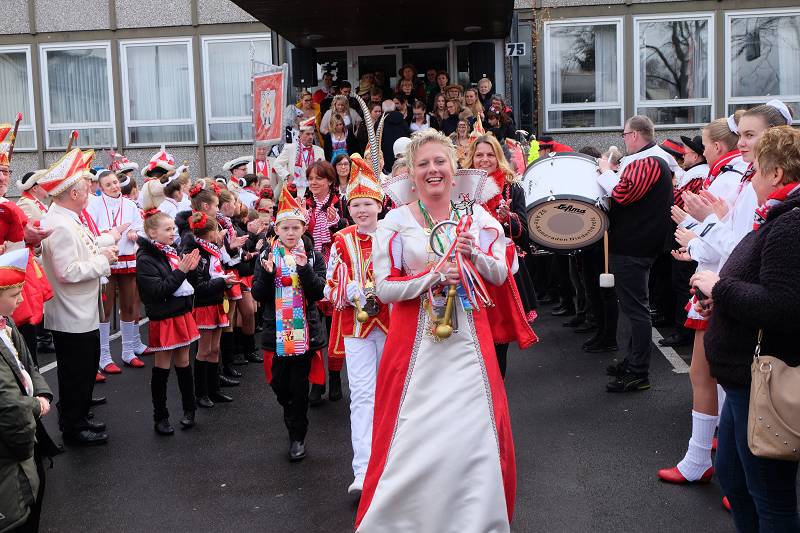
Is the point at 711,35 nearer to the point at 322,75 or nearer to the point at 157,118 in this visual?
the point at 322,75

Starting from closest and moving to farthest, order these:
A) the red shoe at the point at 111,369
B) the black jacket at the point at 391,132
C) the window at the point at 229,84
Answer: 1. the red shoe at the point at 111,369
2. the black jacket at the point at 391,132
3. the window at the point at 229,84

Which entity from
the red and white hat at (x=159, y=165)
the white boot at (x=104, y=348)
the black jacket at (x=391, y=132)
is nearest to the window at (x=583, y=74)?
the black jacket at (x=391, y=132)

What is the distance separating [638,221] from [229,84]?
13936 mm

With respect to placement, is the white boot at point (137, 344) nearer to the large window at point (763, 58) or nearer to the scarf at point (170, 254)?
the scarf at point (170, 254)

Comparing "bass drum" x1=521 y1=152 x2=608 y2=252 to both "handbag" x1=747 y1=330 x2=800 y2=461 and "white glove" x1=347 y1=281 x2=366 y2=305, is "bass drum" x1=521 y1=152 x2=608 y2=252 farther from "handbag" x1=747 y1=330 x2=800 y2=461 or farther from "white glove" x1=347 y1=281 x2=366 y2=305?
"handbag" x1=747 y1=330 x2=800 y2=461

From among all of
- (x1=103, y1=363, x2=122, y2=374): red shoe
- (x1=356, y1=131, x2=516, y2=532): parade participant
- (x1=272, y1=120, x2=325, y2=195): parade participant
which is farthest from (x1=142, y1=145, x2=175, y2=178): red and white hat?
(x1=356, y1=131, x2=516, y2=532): parade participant

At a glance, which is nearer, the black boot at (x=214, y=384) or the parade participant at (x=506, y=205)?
the parade participant at (x=506, y=205)

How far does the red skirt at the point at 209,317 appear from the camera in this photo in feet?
22.6

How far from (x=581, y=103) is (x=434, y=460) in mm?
15263

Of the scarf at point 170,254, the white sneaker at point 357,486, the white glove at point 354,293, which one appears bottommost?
the white sneaker at point 357,486

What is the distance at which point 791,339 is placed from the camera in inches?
125

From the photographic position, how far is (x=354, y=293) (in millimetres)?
5434

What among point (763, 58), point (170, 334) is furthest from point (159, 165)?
point (763, 58)

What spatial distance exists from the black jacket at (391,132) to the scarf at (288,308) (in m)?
7.21
